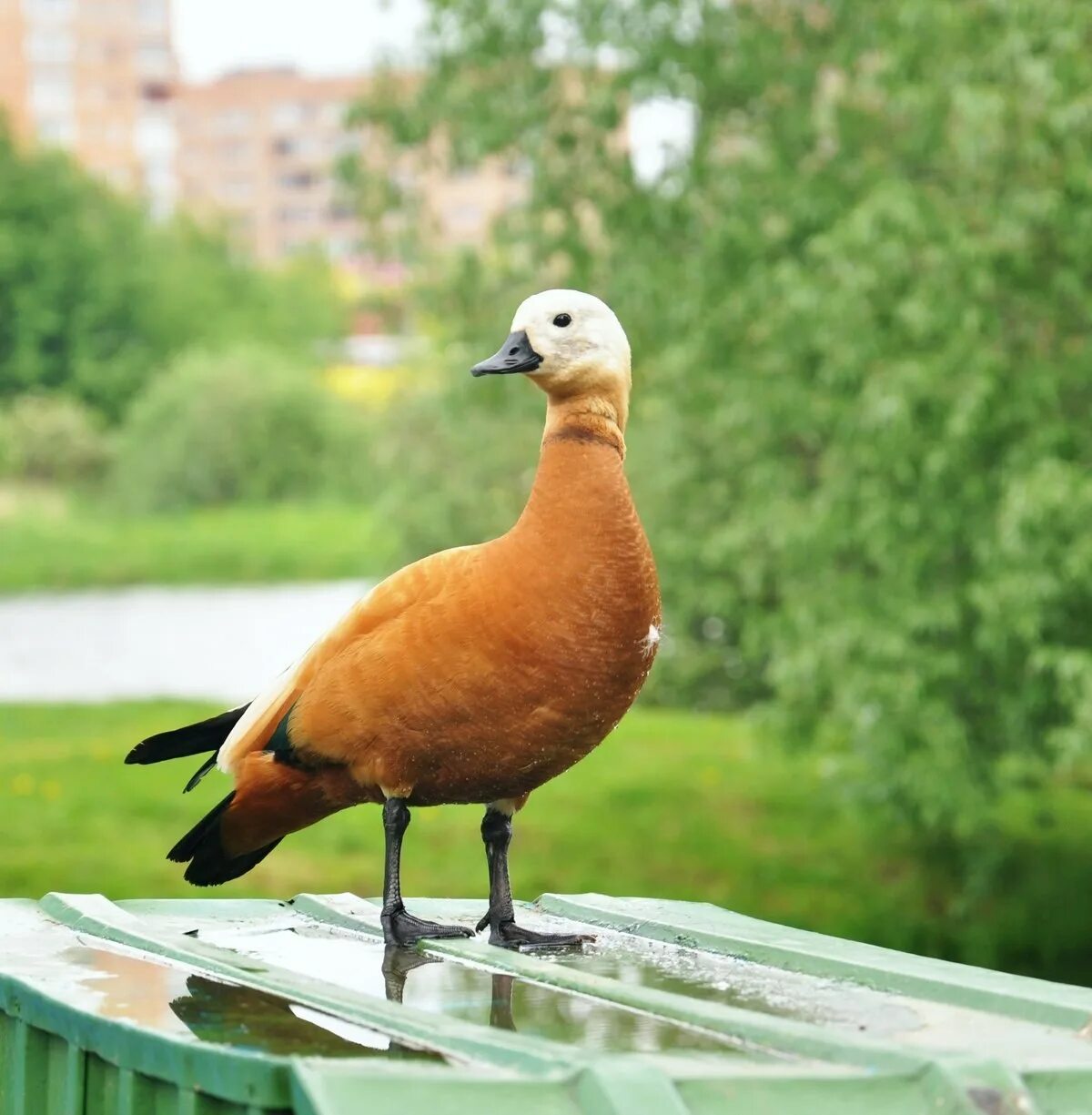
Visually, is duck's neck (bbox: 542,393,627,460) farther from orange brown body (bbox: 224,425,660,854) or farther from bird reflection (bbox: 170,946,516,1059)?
bird reflection (bbox: 170,946,516,1059)

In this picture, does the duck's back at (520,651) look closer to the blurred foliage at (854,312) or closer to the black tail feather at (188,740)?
the black tail feather at (188,740)

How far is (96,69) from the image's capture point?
134 ft

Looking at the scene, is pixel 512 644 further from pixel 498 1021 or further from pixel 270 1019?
pixel 270 1019

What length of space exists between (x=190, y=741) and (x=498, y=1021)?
0.99 metres

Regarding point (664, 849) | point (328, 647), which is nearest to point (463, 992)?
point (328, 647)

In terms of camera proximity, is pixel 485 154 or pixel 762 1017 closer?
pixel 762 1017

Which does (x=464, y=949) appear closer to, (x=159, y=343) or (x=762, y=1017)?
(x=762, y=1017)

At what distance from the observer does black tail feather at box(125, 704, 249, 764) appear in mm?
3465

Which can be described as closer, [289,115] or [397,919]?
[397,919]

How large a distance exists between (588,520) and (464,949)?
845 mm

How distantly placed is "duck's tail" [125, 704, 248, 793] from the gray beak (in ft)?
2.87

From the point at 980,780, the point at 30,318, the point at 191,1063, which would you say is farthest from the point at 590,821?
the point at 30,318

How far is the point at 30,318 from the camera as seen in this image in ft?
79.7

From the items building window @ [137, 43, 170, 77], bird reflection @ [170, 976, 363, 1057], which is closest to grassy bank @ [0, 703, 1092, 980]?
bird reflection @ [170, 976, 363, 1057]
